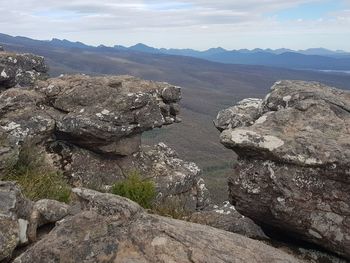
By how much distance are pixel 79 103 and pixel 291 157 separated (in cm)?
1491

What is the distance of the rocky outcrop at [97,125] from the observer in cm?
2195

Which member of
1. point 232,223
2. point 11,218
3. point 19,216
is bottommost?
point 232,223

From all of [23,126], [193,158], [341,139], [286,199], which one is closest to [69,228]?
[286,199]

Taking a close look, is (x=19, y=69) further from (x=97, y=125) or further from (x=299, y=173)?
(x=299, y=173)

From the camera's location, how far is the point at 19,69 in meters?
26.2

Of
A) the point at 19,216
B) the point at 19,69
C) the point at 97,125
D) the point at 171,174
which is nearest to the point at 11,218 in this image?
the point at 19,216

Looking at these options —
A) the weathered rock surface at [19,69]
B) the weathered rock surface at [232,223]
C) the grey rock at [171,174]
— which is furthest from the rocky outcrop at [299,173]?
the weathered rock surface at [19,69]

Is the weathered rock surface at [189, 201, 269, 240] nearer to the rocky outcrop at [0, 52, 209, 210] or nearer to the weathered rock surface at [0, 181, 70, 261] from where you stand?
the weathered rock surface at [0, 181, 70, 261]

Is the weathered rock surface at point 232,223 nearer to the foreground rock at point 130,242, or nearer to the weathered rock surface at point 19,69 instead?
the foreground rock at point 130,242

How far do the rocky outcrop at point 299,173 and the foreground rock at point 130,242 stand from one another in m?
1.93

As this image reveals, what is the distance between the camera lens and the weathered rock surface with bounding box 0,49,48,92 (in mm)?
25344

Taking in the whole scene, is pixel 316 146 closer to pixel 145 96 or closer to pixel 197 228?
pixel 197 228

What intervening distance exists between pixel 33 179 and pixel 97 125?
287 inches

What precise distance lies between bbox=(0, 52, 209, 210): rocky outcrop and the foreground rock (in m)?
12.3
